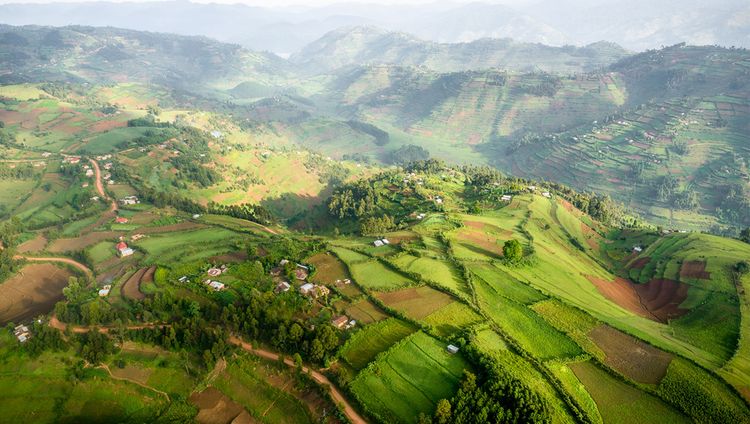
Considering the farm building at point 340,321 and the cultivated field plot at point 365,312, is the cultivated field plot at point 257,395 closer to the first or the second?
the farm building at point 340,321

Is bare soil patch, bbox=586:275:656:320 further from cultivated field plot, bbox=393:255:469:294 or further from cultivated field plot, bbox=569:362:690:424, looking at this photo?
cultivated field plot, bbox=393:255:469:294

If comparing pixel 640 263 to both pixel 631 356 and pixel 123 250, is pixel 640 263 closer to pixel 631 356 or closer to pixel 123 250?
pixel 631 356

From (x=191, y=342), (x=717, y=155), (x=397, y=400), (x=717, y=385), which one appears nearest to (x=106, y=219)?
(x=191, y=342)

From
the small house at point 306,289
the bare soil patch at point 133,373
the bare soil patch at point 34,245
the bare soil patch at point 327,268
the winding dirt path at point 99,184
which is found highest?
the small house at point 306,289

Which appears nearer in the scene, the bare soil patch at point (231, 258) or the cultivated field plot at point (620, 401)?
the cultivated field plot at point (620, 401)

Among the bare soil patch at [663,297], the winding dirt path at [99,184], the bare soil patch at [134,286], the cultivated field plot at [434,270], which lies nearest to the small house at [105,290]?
the bare soil patch at [134,286]

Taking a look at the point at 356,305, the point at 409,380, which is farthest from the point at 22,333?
the point at 409,380

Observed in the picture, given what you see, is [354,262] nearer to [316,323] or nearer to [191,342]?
[316,323]
